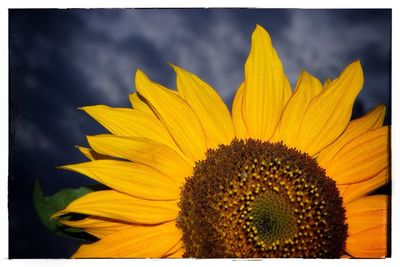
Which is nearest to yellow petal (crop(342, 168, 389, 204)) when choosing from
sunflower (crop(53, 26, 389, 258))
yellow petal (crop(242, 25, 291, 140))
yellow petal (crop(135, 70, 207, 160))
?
sunflower (crop(53, 26, 389, 258))

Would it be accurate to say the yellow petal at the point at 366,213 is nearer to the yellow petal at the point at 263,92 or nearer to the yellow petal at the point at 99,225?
the yellow petal at the point at 263,92

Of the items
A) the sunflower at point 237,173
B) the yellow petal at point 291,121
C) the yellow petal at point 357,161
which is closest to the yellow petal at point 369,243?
the sunflower at point 237,173

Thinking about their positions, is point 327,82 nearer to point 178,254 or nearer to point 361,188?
point 361,188

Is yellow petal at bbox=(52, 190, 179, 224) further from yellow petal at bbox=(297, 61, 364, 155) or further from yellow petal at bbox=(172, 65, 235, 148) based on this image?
yellow petal at bbox=(297, 61, 364, 155)

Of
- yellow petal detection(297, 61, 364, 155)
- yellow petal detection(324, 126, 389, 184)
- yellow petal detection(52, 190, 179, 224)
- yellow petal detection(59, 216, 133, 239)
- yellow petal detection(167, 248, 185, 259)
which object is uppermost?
yellow petal detection(297, 61, 364, 155)

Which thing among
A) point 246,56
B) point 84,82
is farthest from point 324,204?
point 84,82

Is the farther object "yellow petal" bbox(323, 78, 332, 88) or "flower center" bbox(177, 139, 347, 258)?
"yellow petal" bbox(323, 78, 332, 88)
